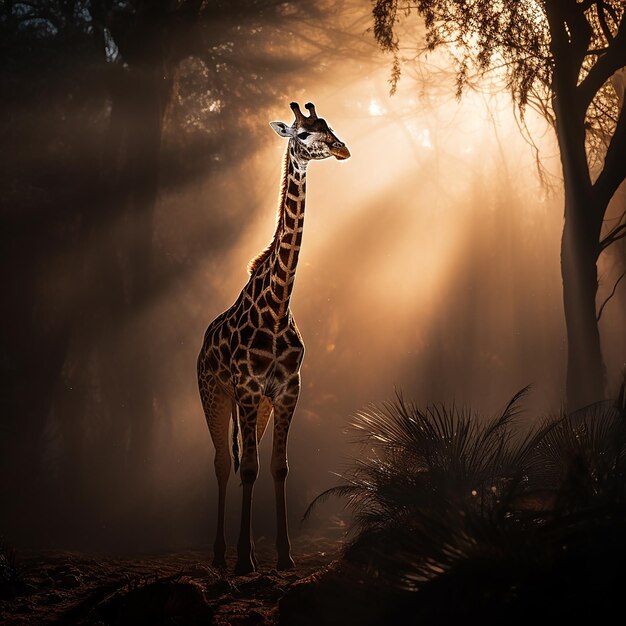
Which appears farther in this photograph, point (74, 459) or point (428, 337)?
point (428, 337)

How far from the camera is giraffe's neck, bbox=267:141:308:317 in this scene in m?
7.07

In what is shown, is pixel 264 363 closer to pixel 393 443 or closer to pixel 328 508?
pixel 393 443

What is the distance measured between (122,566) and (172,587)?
3.07 meters

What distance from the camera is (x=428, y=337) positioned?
26.9m

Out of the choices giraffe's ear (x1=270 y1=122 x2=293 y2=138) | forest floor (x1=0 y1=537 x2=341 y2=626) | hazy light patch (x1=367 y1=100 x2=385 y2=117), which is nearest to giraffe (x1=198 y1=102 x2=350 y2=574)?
giraffe's ear (x1=270 y1=122 x2=293 y2=138)

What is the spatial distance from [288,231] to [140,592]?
3.27 metres

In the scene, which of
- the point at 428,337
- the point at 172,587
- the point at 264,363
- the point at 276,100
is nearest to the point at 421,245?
the point at 428,337

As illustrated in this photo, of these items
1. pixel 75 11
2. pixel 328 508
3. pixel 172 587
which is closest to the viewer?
pixel 172 587

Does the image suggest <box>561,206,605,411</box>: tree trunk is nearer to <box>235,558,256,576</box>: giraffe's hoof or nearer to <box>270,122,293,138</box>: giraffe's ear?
<box>270,122,293,138</box>: giraffe's ear

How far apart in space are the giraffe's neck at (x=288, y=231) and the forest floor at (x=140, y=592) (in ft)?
7.35

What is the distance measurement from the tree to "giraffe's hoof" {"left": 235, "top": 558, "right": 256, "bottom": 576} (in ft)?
14.5

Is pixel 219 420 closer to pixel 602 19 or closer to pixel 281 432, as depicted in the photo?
pixel 281 432

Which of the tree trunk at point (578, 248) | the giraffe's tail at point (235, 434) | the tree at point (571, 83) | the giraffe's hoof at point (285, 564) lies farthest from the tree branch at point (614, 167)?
the giraffe's hoof at point (285, 564)

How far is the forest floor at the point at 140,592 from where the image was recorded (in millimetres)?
4922
